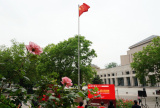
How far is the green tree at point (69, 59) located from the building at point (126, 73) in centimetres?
4584

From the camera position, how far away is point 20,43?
3950 centimetres

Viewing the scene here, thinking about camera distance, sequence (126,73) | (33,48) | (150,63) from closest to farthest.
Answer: (33,48)
(150,63)
(126,73)

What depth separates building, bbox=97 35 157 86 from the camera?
66.2 metres

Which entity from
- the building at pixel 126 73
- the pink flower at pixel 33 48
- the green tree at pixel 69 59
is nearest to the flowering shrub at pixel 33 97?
the pink flower at pixel 33 48

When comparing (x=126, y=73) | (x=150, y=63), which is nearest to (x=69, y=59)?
(x=150, y=63)

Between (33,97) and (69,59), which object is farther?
(69,59)

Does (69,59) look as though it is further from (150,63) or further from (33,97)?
(33,97)

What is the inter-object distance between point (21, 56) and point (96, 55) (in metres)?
25.4

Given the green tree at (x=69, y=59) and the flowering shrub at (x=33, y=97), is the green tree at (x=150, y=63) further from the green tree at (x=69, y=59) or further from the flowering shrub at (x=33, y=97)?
the flowering shrub at (x=33, y=97)

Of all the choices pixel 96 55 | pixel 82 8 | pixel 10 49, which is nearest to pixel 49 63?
pixel 96 55

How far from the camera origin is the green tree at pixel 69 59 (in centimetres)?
2475

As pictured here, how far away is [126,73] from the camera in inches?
2793

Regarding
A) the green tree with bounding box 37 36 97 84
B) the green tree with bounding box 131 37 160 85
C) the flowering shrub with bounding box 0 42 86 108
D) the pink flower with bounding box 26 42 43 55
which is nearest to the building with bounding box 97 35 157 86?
the green tree with bounding box 131 37 160 85

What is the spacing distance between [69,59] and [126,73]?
53.7m
